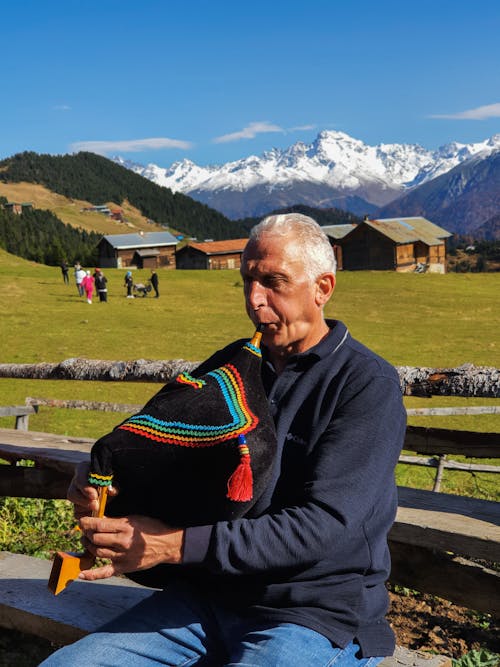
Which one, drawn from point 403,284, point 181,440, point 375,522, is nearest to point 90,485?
point 181,440

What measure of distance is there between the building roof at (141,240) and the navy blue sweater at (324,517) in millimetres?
102636

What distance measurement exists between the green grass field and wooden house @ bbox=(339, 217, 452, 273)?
25212 millimetres

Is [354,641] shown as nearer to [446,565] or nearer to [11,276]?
[446,565]

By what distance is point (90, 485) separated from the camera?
9.23 ft

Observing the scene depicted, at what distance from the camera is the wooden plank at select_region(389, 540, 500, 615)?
3344mm

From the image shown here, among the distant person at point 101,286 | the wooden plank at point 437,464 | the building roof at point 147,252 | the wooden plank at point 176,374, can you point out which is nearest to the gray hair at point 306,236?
the wooden plank at point 176,374

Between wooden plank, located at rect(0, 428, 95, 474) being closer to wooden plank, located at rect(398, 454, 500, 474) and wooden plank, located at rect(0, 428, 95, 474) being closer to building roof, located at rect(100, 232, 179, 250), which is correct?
wooden plank, located at rect(398, 454, 500, 474)

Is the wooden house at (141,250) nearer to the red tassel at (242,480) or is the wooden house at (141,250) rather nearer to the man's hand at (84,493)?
the man's hand at (84,493)

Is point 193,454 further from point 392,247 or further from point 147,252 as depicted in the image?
point 147,252

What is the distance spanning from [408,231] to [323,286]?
83.7 metres

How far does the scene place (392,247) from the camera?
80.9 meters

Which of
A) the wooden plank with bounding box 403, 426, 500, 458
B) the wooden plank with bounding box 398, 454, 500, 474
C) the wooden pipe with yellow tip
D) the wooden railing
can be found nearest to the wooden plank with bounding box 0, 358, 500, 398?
the wooden railing

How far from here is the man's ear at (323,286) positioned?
10.5ft

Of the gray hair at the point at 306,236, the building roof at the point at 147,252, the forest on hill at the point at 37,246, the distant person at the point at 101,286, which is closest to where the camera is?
the gray hair at the point at 306,236
